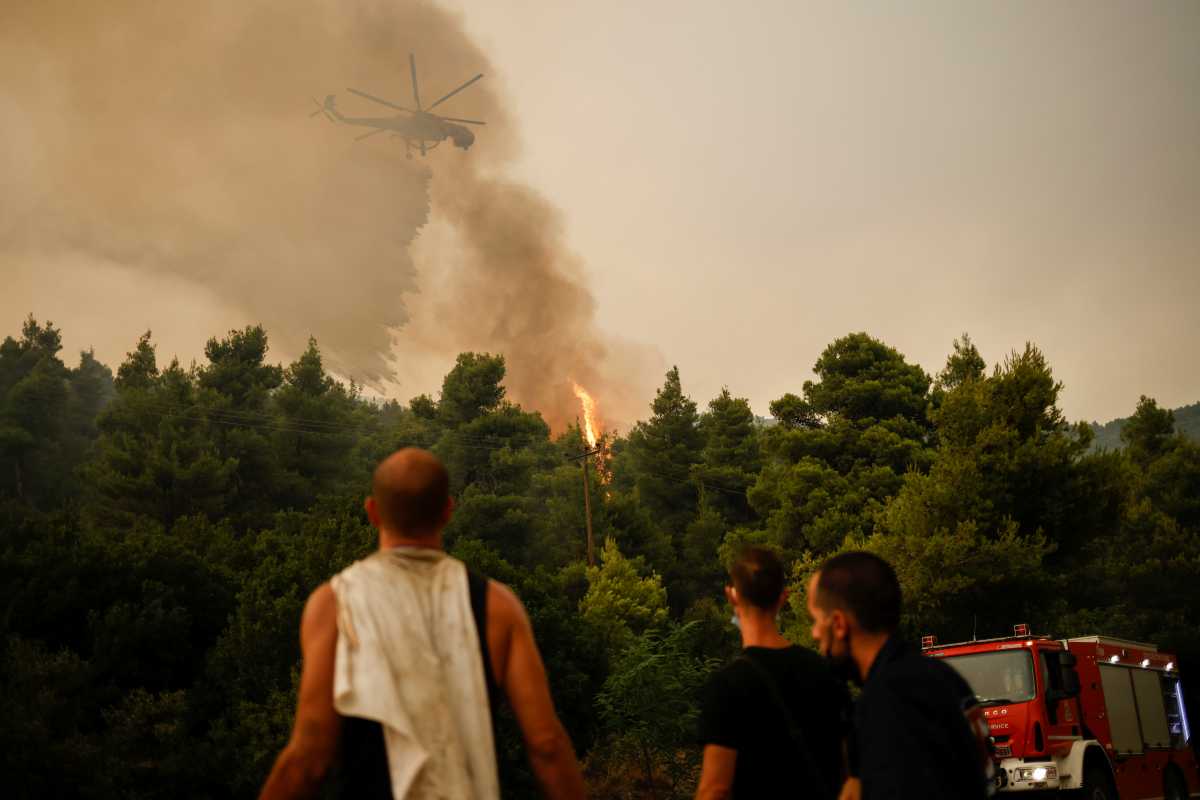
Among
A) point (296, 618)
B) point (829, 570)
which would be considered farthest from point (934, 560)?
point (829, 570)

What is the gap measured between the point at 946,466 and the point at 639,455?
37119 mm

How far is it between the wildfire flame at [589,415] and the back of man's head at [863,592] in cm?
7019

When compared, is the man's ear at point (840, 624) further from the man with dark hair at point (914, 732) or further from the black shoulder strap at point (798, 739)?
the black shoulder strap at point (798, 739)

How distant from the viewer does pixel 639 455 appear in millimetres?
69812

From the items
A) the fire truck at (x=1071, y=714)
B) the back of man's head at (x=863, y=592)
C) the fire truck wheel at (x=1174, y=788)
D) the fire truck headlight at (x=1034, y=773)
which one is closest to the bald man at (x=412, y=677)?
the back of man's head at (x=863, y=592)

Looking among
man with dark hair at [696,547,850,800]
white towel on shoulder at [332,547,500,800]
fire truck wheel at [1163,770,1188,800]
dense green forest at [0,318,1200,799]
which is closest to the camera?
white towel on shoulder at [332,547,500,800]

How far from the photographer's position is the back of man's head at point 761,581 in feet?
15.5

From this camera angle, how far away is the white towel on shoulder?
338 cm

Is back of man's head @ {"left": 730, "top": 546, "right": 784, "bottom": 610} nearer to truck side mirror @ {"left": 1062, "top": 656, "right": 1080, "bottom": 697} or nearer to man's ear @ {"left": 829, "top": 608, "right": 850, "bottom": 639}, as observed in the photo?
man's ear @ {"left": 829, "top": 608, "right": 850, "bottom": 639}

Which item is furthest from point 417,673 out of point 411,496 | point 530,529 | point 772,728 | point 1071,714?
point 530,529

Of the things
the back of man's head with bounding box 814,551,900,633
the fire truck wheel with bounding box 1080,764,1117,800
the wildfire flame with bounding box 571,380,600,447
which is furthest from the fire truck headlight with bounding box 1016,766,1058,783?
the wildfire flame with bounding box 571,380,600,447

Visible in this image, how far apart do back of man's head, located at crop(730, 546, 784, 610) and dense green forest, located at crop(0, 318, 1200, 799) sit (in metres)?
17.4

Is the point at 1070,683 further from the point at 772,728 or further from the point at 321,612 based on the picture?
the point at 321,612

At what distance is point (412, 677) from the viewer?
347 cm
